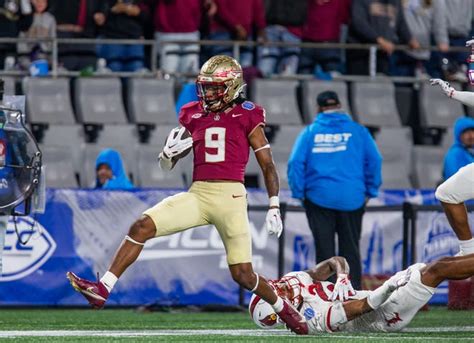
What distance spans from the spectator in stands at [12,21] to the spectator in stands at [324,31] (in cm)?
357

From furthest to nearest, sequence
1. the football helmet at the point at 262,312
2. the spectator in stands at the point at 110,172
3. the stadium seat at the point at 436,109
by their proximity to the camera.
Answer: the stadium seat at the point at 436,109
the spectator in stands at the point at 110,172
the football helmet at the point at 262,312

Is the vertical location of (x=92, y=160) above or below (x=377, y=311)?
above

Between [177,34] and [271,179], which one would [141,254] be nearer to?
[271,179]

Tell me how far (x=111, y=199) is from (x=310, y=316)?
4359 millimetres

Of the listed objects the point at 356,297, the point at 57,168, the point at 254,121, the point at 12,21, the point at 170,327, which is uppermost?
the point at 12,21

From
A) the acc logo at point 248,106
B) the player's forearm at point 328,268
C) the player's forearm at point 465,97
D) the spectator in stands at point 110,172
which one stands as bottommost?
the player's forearm at point 328,268

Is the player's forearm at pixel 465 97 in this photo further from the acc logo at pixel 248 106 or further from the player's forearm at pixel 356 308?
the player's forearm at pixel 356 308

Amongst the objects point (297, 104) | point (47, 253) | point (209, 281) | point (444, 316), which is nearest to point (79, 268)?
point (47, 253)

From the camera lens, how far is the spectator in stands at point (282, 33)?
18.3 m

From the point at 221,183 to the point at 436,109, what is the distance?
29.3 ft

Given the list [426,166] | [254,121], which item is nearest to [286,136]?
[426,166]

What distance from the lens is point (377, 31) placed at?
18250 mm

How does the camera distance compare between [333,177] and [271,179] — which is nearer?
[271,179]

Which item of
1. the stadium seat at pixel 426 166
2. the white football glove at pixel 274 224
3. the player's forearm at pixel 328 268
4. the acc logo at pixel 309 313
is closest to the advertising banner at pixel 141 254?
the stadium seat at pixel 426 166
